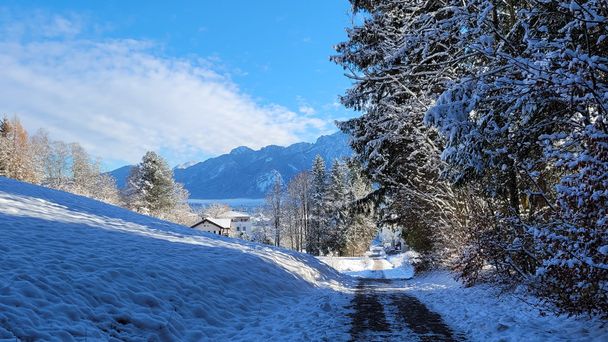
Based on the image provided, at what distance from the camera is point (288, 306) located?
34.2 feet

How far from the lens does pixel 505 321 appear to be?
24.4ft

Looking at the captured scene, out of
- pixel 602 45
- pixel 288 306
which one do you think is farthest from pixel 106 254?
pixel 602 45

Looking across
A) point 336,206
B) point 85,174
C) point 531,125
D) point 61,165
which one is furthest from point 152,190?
point 531,125

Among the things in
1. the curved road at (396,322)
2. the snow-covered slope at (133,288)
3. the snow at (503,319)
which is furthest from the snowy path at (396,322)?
the snow-covered slope at (133,288)

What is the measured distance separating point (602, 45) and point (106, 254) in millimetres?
10218

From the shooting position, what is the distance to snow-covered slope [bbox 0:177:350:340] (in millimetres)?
5785

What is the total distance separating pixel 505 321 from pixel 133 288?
690 cm

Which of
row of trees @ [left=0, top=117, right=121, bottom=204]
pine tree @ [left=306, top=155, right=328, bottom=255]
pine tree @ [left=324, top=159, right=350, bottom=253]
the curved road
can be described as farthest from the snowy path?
row of trees @ [left=0, top=117, right=121, bottom=204]

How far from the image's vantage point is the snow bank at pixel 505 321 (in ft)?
20.4

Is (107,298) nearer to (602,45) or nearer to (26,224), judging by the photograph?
(26,224)

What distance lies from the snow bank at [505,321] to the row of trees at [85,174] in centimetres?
4792

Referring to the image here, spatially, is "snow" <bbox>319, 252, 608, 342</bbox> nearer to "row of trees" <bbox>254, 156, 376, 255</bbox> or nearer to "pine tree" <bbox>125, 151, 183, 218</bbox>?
"row of trees" <bbox>254, 156, 376, 255</bbox>

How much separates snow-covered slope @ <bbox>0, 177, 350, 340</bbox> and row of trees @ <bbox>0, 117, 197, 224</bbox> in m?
41.2

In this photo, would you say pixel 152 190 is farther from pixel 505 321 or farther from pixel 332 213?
pixel 505 321
